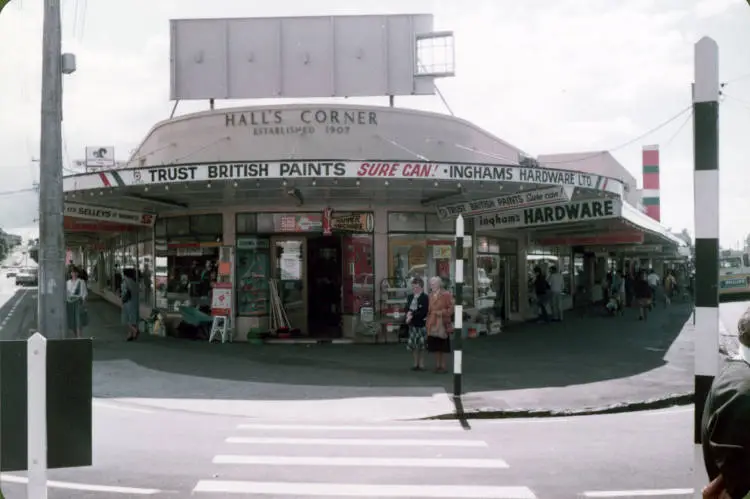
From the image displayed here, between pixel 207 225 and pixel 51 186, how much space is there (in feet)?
21.7

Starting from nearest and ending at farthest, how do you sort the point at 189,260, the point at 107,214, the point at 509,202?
the point at 509,202, the point at 107,214, the point at 189,260

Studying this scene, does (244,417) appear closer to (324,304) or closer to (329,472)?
(329,472)

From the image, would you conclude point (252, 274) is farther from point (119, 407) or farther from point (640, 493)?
point (640, 493)

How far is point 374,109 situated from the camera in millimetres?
16547

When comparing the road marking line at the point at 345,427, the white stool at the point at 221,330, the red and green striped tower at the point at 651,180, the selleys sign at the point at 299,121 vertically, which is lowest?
the road marking line at the point at 345,427

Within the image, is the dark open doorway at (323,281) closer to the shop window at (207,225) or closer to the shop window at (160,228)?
the shop window at (207,225)

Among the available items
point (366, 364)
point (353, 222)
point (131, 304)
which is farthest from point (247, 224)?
point (366, 364)

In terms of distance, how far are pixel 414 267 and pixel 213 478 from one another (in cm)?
1081

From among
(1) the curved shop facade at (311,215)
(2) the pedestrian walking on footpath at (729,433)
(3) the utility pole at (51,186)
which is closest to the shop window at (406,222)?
(1) the curved shop facade at (311,215)

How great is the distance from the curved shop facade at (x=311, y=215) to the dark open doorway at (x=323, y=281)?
26 mm

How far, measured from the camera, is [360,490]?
18.9 feet

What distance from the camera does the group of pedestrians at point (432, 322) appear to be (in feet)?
38.6

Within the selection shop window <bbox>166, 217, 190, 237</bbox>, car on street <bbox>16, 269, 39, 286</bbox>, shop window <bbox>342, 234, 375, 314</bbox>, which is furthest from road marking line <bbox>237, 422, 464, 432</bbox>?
car on street <bbox>16, 269, 39, 286</bbox>

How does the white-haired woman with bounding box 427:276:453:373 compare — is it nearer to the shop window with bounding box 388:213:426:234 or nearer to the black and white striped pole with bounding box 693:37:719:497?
the shop window with bounding box 388:213:426:234
